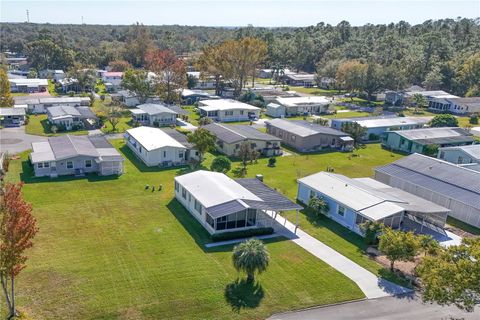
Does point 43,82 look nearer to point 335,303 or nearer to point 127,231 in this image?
point 127,231

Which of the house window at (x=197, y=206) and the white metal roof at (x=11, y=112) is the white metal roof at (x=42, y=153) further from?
the white metal roof at (x=11, y=112)

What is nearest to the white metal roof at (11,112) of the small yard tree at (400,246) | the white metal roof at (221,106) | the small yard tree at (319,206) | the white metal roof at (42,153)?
the white metal roof at (42,153)

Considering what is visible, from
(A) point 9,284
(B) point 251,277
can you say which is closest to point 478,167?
(B) point 251,277

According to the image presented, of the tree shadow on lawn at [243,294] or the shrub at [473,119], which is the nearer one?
the tree shadow on lawn at [243,294]

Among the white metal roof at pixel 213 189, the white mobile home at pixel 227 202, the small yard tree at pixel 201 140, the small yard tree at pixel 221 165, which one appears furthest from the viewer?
the small yard tree at pixel 201 140

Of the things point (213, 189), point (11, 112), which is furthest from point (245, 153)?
point (11, 112)
